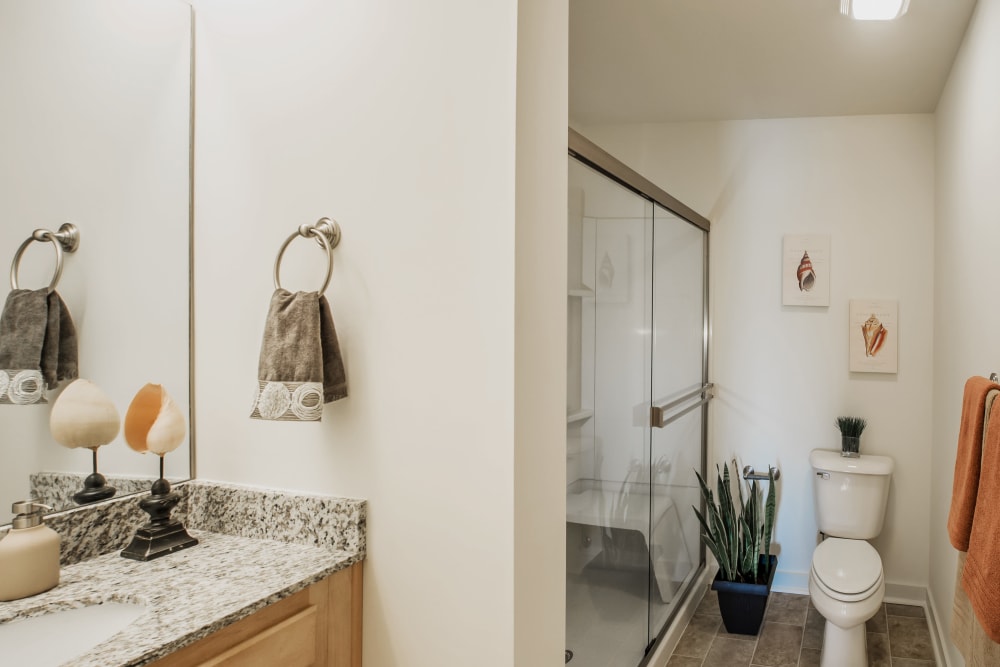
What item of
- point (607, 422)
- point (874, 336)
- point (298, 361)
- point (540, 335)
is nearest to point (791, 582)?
point (874, 336)

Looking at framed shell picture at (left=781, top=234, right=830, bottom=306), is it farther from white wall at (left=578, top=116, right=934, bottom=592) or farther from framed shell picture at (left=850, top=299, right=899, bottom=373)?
framed shell picture at (left=850, top=299, right=899, bottom=373)

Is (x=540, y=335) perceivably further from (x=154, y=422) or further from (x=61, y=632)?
(x=61, y=632)

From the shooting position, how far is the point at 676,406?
2.87 m

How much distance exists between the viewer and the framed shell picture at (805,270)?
3.40 metres

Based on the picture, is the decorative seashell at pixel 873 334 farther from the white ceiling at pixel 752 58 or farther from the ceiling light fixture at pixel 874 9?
the ceiling light fixture at pixel 874 9

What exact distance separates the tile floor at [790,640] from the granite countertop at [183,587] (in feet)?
6.69

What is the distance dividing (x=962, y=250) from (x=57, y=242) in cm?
280

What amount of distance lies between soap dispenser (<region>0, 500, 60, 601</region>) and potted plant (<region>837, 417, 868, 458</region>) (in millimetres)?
3207

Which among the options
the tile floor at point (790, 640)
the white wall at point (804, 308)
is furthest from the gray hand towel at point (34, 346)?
the white wall at point (804, 308)

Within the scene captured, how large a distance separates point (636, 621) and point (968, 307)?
158cm

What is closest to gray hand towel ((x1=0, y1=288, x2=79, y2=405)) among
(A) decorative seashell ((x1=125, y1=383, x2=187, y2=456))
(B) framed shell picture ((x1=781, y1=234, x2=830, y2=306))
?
(A) decorative seashell ((x1=125, y1=383, x2=187, y2=456))

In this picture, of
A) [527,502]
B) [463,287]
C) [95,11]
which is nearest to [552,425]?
[527,502]

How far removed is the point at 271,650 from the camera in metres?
1.08

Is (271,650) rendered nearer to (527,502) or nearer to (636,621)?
(527,502)
